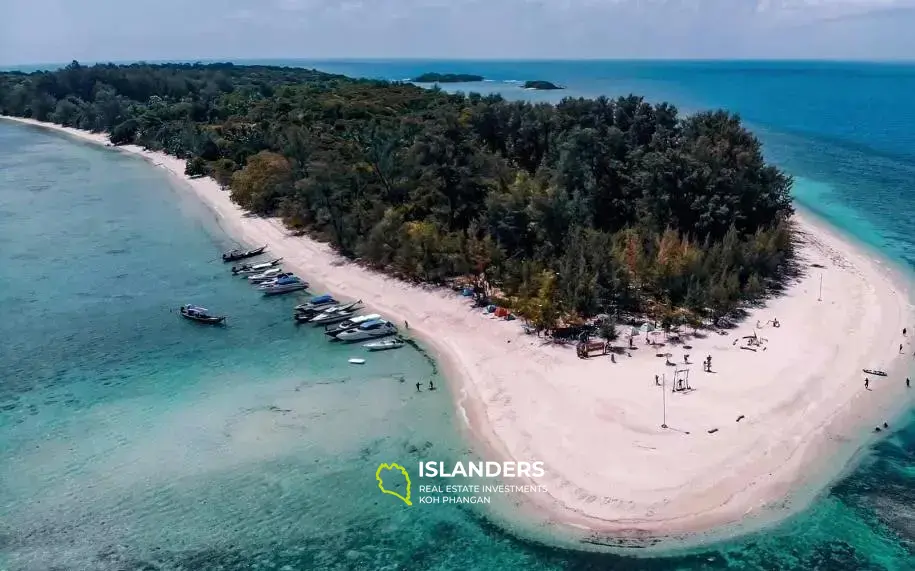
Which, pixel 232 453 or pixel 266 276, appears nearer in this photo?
pixel 232 453

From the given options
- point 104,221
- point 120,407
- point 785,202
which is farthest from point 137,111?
point 785,202

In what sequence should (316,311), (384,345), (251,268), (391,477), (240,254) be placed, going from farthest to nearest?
1. (240,254)
2. (251,268)
3. (316,311)
4. (384,345)
5. (391,477)

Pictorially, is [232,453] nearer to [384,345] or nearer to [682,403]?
[384,345]

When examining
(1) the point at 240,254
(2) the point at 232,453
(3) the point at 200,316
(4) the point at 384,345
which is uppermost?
(1) the point at 240,254

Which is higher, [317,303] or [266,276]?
[266,276]

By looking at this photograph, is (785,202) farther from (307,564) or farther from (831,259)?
(307,564)

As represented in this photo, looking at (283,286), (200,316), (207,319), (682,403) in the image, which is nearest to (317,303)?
(283,286)

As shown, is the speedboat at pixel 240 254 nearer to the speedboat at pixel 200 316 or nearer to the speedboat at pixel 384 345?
the speedboat at pixel 200 316
